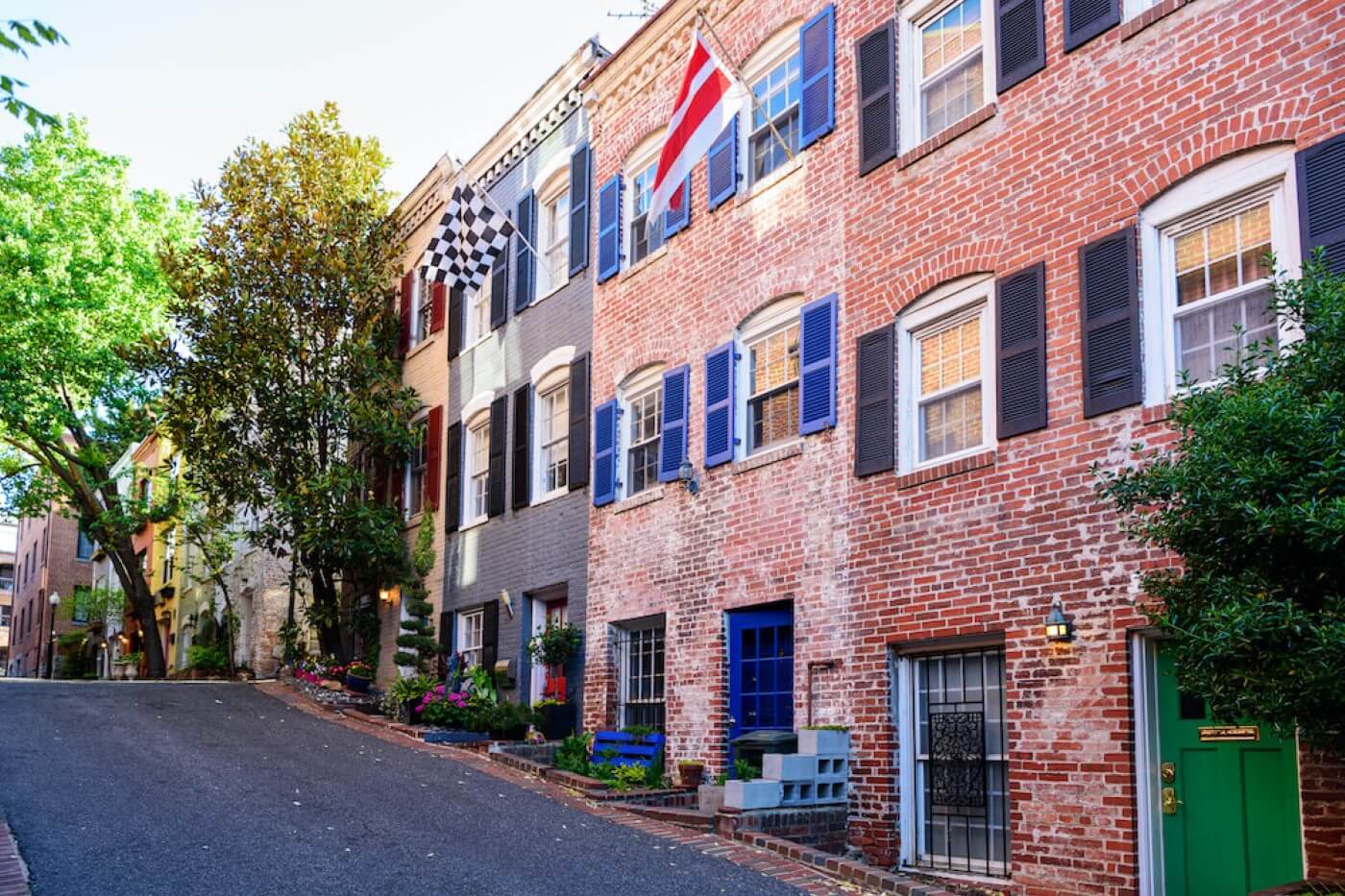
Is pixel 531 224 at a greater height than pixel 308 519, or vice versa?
pixel 531 224

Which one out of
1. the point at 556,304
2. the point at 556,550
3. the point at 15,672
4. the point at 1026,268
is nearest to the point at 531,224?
the point at 556,304

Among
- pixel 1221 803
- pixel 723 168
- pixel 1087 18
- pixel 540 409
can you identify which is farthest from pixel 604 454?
pixel 1221 803

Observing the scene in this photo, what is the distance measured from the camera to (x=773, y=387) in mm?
13578

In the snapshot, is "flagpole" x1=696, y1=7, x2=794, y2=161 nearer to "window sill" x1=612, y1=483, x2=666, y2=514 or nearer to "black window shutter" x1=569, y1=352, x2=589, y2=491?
"window sill" x1=612, y1=483, x2=666, y2=514

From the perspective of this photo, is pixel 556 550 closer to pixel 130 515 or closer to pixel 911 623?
pixel 911 623

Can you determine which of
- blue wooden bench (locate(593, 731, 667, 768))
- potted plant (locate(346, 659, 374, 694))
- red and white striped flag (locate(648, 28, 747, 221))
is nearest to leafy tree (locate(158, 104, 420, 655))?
potted plant (locate(346, 659, 374, 694))

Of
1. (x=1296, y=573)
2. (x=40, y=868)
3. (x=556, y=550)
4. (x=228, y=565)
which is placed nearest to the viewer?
(x=1296, y=573)

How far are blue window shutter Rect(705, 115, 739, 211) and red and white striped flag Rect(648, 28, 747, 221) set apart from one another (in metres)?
1.14

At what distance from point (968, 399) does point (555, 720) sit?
24.2 ft

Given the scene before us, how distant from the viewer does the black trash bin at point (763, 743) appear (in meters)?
12.3

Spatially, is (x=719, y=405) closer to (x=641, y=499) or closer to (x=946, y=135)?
(x=641, y=499)

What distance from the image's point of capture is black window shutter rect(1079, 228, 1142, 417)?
375 inches

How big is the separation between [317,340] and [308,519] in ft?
11.9

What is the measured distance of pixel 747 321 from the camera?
14023 millimetres
